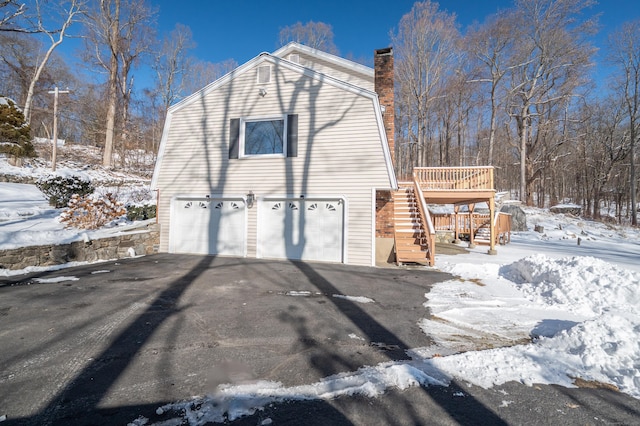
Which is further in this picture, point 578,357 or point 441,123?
point 441,123

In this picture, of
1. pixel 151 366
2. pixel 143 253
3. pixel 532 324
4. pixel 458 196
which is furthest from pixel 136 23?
pixel 532 324

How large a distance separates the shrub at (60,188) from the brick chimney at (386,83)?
1210cm

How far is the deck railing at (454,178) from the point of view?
10922 mm

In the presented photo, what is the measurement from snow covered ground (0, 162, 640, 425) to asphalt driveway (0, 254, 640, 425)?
0.51 feet

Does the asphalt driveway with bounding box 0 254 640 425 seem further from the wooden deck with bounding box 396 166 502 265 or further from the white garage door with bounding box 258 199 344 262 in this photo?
the wooden deck with bounding box 396 166 502 265

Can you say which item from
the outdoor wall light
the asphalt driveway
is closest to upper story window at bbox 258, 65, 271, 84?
the outdoor wall light

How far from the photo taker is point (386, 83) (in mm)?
10016

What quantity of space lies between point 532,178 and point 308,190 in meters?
24.6

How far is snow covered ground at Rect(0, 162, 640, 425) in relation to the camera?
2.45 metres

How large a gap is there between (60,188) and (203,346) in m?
12.6

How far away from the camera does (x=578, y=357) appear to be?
293 centimetres

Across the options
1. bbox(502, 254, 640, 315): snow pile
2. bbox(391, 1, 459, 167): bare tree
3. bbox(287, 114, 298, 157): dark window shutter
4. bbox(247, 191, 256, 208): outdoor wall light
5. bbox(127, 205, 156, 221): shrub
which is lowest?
bbox(502, 254, 640, 315): snow pile

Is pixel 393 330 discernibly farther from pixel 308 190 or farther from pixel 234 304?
pixel 308 190

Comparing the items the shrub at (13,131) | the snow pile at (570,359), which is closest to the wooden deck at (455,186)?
the snow pile at (570,359)
